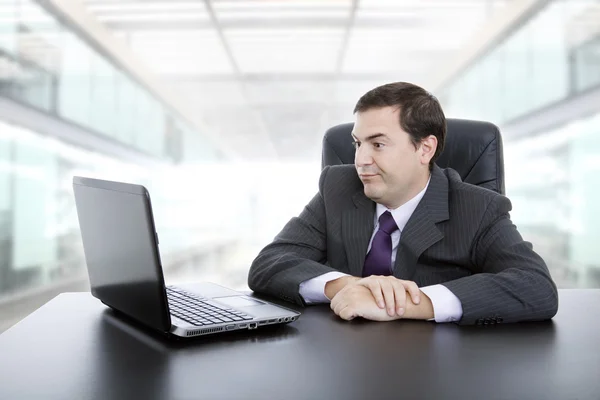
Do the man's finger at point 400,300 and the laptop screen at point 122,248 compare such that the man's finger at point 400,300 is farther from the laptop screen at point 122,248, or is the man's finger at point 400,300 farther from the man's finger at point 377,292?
the laptop screen at point 122,248

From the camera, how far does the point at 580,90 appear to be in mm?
4371

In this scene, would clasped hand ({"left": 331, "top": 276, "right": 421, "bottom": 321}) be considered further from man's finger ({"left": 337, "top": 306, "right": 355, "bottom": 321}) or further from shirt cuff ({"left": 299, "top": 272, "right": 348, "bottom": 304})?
shirt cuff ({"left": 299, "top": 272, "right": 348, "bottom": 304})


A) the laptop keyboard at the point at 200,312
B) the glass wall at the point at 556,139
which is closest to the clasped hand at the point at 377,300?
the laptop keyboard at the point at 200,312

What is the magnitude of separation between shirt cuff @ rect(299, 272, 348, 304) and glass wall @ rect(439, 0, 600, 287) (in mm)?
3228

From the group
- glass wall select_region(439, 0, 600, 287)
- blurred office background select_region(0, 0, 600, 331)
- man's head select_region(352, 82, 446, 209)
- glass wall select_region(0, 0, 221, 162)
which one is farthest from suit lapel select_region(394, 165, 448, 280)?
glass wall select_region(0, 0, 221, 162)

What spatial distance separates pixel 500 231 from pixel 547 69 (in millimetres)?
3744

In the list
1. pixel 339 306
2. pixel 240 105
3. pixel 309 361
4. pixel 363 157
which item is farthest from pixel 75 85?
pixel 309 361

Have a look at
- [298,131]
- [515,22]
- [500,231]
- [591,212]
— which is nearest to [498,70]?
[515,22]

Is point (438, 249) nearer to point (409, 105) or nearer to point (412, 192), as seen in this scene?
point (412, 192)

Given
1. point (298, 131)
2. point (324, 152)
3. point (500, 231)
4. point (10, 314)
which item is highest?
point (298, 131)

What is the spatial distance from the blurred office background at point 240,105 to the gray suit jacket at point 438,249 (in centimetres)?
263

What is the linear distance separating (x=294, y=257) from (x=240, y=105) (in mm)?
4789

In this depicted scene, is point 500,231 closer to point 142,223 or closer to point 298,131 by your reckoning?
point 142,223

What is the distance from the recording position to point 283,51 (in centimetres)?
548
